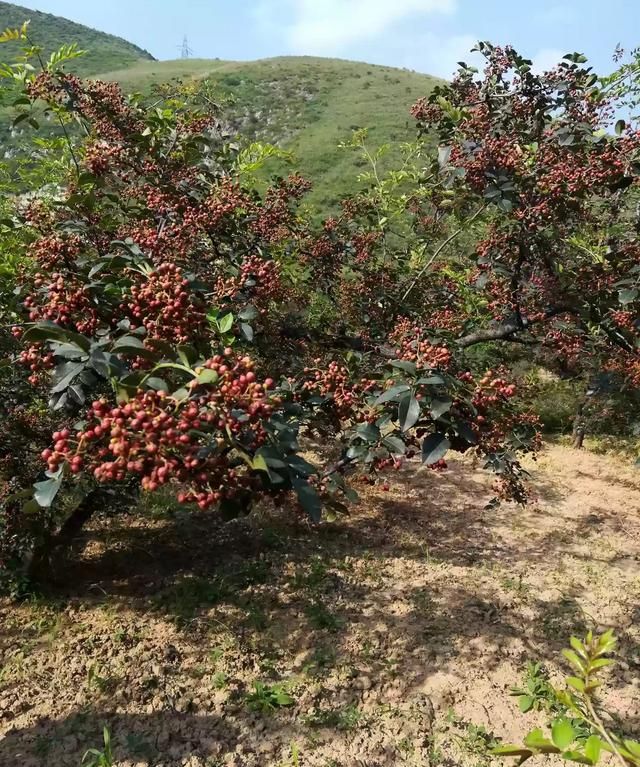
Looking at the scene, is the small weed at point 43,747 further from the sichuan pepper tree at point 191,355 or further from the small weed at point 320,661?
the small weed at point 320,661

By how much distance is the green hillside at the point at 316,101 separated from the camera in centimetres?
2955

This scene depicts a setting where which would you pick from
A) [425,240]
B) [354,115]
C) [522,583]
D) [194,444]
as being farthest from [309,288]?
[354,115]

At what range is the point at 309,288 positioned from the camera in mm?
5574

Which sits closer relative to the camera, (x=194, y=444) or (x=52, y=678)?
(x=194, y=444)

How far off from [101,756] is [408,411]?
2.13 metres

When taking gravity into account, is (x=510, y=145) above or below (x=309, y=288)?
above

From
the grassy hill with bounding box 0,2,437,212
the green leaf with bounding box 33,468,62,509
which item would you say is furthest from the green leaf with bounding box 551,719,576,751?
the grassy hill with bounding box 0,2,437,212

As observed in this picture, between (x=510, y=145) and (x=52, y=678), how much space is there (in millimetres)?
4107

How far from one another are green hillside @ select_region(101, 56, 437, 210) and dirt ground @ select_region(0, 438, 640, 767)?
2121cm

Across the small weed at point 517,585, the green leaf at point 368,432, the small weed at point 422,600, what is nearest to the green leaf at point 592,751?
the green leaf at point 368,432

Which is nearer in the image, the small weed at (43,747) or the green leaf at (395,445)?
the green leaf at (395,445)

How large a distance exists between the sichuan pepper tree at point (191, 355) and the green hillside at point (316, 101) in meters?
21.3

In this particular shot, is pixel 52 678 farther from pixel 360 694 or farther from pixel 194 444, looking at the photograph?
pixel 194 444

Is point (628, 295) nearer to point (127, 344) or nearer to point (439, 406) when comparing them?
point (439, 406)
